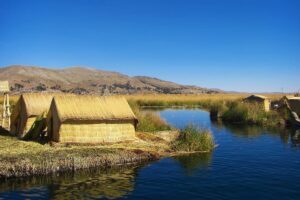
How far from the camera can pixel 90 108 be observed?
22.4 meters

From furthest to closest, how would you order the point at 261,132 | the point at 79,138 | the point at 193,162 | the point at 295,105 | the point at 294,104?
the point at 294,104, the point at 295,105, the point at 261,132, the point at 79,138, the point at 193,162

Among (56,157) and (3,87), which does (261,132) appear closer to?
(3,87)

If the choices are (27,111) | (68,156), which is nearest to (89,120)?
(68,156)

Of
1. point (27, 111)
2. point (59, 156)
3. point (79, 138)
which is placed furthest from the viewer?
point (27, 111)

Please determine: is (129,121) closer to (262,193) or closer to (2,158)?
(2,158)

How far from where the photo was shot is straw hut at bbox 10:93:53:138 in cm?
2411

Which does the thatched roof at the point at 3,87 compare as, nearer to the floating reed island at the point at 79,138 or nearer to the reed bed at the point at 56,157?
the floating reed island at the point at 79,138

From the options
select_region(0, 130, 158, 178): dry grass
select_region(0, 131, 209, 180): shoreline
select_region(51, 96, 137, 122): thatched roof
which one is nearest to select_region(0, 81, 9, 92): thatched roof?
select_region(0, 131, 209, 180): shoreline

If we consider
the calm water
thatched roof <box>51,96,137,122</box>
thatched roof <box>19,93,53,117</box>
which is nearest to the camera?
the calm water

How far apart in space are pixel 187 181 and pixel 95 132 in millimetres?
6803

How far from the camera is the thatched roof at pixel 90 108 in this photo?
21.4 metres

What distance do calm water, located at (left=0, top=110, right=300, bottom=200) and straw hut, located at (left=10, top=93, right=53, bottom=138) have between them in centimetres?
770

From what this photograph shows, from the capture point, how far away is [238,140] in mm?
28250

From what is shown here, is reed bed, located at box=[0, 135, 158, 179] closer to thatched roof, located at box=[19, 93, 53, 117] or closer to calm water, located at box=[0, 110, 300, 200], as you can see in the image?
calm water, located at box=[0, 110, 300, 200]
